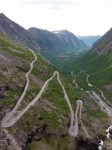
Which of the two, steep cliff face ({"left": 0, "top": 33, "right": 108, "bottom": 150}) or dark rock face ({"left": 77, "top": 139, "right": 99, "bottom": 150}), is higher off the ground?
steep cliff face ({"left": 0, "top": 33, "right": 108, "bottom": 150})

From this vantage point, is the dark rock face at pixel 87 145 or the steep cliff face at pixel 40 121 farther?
the dark rock face at pixel 87 145

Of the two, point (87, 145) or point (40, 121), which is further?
point (40, 121)

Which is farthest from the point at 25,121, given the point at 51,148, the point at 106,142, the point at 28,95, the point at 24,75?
the point at 24,75

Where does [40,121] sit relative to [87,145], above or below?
above

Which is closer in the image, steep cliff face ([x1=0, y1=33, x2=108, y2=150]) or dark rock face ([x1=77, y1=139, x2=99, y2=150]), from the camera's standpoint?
steep cliff face ([x1=0, y1=33, x2=108, y2=150])

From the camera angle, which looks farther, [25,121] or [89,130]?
[89,130]

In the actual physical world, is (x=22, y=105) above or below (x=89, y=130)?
above

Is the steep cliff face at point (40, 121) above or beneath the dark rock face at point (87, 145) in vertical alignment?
above

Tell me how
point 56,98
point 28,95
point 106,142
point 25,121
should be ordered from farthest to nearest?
point 56,98, point 28,95, point 106,142, point 25,121

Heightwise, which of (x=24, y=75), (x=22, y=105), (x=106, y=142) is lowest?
(x=106, y=142)

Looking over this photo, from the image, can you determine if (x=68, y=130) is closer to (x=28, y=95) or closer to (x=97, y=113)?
(x=28, y=95)

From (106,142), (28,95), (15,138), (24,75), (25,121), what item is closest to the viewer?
(15,138)
